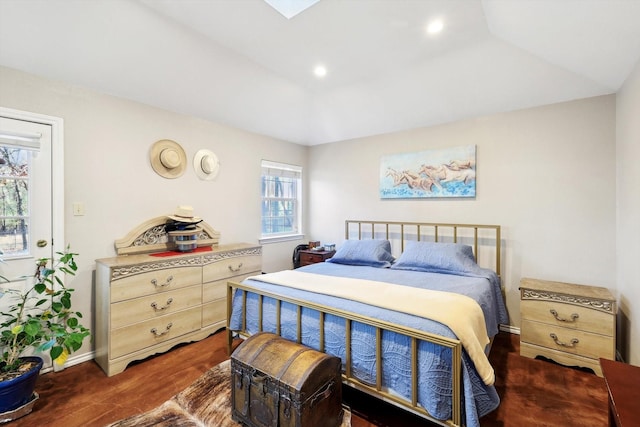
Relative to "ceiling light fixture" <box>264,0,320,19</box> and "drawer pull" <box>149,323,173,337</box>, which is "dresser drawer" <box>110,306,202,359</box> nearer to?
"drawer pull" <box>149,323,173,337</box>

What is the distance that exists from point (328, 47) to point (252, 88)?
1.01 metres

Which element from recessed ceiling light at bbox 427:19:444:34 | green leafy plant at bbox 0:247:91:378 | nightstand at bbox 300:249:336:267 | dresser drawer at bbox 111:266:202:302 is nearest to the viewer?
green leafy plant at bbox 0:247:91:378

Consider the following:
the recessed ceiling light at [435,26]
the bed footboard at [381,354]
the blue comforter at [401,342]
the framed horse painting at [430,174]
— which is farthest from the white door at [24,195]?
the framed horse painting at [430,174]

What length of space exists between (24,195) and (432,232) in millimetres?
3864

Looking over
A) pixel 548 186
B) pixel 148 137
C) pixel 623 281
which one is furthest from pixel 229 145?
pixel 623 281

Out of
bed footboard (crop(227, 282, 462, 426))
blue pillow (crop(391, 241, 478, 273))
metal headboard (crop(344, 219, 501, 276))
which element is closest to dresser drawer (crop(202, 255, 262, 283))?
bed footboard (crop(227, 282, 462, 426))

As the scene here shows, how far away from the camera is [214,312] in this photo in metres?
2.96

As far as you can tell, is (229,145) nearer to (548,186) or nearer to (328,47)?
(328,47)

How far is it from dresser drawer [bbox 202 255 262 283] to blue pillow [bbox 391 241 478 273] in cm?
159

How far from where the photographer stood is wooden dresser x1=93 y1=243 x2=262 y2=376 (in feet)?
7.47

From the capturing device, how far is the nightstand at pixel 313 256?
13.1ft

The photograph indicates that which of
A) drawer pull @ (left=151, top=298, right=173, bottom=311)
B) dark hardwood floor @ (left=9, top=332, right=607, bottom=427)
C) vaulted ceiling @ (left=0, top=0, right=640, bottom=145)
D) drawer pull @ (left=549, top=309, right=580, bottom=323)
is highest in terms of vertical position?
vaulted ceiling @ (left=0, top=0, right=640, bottom=145)

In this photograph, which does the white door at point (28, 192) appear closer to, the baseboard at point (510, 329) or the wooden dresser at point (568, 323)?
the wooden dresser at point (568, 323)

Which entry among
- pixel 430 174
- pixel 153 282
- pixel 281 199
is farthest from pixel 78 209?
pixel 430 174
